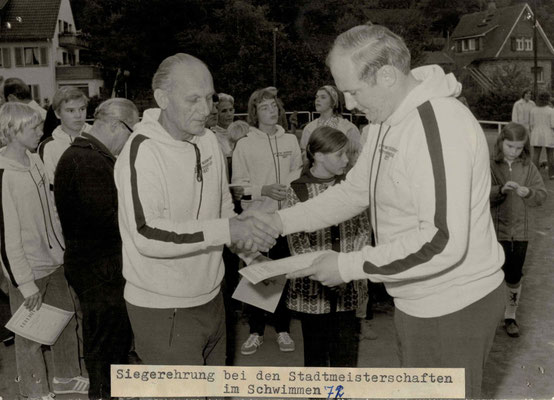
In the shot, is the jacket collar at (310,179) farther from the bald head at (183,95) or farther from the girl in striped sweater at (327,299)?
the bald head at (183,95)

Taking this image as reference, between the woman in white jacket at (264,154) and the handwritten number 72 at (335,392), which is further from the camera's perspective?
the woman in white jacket at (264,154)

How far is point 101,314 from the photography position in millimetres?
2416

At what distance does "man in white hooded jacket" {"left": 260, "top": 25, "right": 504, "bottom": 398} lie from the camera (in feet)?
4.50

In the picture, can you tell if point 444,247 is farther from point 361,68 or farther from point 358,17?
point 358,17

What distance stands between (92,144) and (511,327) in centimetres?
222

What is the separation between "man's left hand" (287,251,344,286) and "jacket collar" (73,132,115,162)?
98 cm

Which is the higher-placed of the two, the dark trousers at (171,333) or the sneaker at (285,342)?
the dark trousers at (171,333)

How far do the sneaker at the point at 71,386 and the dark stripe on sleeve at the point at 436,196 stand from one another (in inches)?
71.3

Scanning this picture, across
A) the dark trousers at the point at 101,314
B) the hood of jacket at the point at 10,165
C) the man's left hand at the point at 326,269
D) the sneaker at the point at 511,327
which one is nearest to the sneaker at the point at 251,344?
the dark trousers at the point at 101,314

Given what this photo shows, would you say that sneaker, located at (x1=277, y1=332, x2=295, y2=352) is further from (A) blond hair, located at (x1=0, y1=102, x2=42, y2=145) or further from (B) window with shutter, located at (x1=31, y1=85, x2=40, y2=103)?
(B) window with shutter, located at (x1=31, y1=85, x2=40, y2=103)

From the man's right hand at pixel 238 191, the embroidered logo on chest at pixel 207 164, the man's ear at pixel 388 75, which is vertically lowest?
the man's right hand at pixel 238 191

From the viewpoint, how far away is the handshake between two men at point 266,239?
63.1 inches
